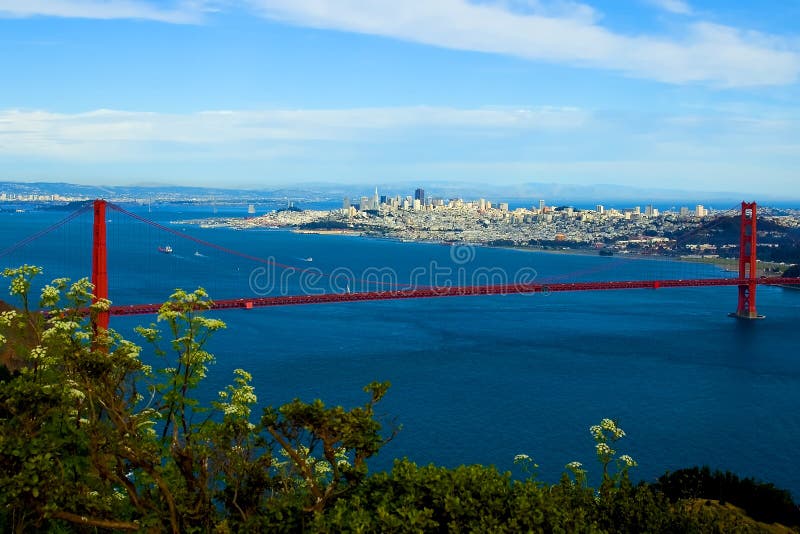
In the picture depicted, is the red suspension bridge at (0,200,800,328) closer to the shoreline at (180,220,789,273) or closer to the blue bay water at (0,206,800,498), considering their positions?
the blue bay water at (0,206,800,498)

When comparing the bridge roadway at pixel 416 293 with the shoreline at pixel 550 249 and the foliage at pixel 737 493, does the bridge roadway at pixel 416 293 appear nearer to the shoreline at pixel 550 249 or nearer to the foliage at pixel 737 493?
the foliage at pixel 737 493

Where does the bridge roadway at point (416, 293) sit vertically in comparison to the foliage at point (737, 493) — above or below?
above

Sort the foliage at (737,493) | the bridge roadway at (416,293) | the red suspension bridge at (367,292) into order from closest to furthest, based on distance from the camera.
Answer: the foliage at (737,493)
the red suspension bridge at (367,292)
the bridge roadway at (416,293)

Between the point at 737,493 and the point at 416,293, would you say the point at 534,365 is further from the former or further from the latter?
the point at 737,493

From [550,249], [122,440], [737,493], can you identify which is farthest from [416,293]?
[550,249]

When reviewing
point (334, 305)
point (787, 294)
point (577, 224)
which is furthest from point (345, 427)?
point (577, 224)

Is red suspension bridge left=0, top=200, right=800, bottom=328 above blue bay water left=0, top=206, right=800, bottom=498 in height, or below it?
above

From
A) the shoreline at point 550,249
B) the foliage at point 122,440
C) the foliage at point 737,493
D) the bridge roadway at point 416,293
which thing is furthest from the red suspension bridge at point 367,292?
the shoreline at point 550,249

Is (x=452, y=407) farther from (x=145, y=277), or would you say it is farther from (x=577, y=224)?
(x=577, y=224)

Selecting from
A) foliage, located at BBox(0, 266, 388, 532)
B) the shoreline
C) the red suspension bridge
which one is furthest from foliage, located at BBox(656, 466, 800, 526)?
the shoreline
